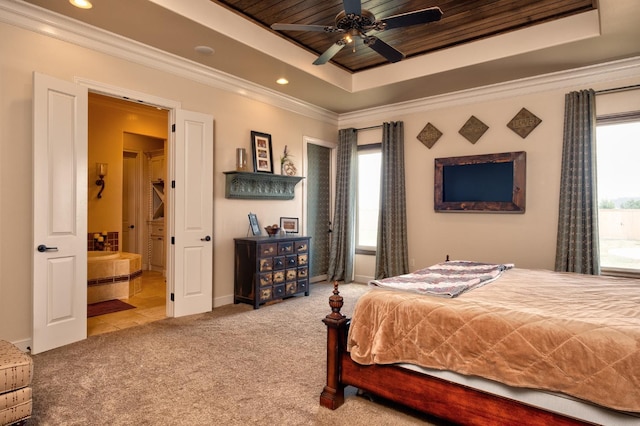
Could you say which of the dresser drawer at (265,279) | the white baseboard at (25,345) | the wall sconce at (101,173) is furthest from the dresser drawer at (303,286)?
the wall sconce at (101,173)

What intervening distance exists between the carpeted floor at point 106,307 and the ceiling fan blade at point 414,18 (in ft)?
14.1

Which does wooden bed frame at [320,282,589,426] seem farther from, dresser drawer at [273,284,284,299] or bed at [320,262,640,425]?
dresser drawer at [273,284,284,299]

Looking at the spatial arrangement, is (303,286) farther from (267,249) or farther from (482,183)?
(482,183)

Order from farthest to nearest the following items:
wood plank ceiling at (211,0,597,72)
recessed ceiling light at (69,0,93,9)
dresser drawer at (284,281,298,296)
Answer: dresser drawer at (284,281,298,296), wood plank ceiling at (211,0,597,72), recessed ceiling light at (69,0,93,9)

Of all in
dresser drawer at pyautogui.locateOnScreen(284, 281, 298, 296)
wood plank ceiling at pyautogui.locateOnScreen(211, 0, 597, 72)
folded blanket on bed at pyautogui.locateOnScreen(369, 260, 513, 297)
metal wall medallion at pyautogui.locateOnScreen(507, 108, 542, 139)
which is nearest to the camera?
folded blanket on bed at pyautogui.locateOnScreen(369, 260, 513, 297)

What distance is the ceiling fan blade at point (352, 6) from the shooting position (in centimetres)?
272

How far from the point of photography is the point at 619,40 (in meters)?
3.72

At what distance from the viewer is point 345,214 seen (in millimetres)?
6332

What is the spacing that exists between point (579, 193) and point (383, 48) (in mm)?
2837

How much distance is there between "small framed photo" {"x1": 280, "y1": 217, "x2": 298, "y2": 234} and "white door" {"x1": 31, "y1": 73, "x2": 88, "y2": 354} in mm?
2753

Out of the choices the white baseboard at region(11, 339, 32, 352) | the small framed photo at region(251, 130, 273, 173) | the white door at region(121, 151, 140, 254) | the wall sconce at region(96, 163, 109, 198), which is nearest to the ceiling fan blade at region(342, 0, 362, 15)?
the small framed photo at region(251, 130, 273, 173)

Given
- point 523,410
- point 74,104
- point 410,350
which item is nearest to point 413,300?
point 410,350

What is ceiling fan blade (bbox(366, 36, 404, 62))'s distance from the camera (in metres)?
3.22

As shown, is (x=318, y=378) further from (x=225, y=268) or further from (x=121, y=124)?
(x=121, y=124)
